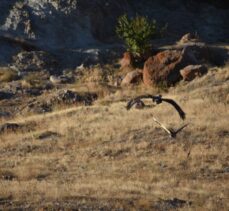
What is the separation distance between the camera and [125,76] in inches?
1478

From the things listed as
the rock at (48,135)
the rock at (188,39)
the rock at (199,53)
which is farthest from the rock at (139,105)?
the rock at (188,39)

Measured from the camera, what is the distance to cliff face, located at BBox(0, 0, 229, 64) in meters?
43.8

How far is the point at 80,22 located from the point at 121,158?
950 inches

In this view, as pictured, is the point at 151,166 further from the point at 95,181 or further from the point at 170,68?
the point at 170,68

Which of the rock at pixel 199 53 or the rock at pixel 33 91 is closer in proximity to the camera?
the rock at pixel 33 91

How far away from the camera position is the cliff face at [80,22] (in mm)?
43750

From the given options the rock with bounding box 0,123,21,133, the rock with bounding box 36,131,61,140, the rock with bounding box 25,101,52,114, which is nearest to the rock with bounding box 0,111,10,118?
the rock with bounding box 25,101,52,114

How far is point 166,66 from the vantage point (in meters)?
35.5

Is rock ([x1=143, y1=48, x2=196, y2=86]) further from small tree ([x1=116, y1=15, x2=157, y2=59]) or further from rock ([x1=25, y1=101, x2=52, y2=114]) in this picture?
rock ([x1=25, y1=101, x2=52, y2=114])

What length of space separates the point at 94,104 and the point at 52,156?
855 centimetres

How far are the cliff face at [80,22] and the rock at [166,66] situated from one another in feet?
23.5

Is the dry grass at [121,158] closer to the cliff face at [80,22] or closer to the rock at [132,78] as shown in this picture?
the rock at [132,78]

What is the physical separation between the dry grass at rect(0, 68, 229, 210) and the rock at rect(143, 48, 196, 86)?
99.1 inches

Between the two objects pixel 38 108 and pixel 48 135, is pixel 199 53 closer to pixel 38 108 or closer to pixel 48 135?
pixel 38 108
